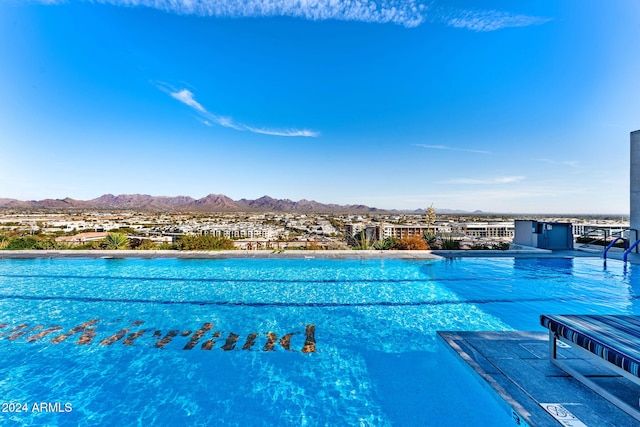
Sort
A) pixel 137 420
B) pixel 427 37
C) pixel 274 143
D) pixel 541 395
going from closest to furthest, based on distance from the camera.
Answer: pixel 541 395 < pixel 137 420 < pixel 427 37 < pixel 274 143

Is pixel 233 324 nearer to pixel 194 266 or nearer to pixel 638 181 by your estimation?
pixel 194 266

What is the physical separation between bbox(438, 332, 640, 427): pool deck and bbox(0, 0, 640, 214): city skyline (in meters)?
10.5

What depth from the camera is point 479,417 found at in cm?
236

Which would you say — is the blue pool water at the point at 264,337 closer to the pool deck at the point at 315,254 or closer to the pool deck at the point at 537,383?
the pool deck at the point at 537,383

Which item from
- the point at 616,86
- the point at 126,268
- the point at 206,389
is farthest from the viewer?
the point at 616,86

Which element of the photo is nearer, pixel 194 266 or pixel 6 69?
pixel 194 266

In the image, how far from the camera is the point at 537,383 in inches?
94.1

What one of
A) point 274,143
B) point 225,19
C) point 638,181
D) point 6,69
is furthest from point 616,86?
point 6,69

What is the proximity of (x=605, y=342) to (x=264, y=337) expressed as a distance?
3523 millimetres

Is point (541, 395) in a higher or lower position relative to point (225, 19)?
lower

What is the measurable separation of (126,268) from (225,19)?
34.1 ft

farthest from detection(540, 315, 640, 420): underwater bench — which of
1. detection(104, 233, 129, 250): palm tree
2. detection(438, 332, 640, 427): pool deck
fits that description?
detection(104, 233, 129, 250): palm tree

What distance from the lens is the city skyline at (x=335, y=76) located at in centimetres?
1038

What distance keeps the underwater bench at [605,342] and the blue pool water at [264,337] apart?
31.0 inches
